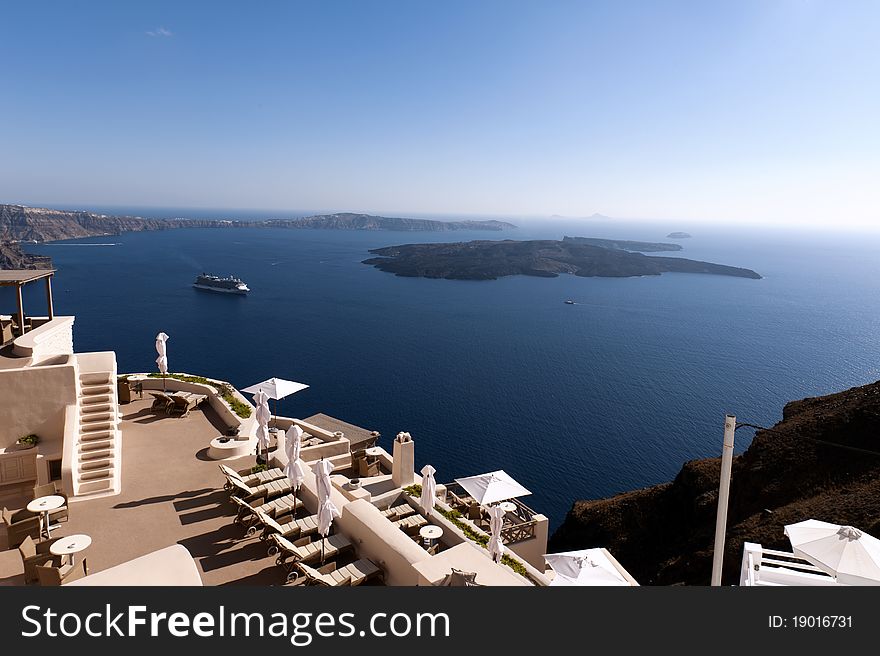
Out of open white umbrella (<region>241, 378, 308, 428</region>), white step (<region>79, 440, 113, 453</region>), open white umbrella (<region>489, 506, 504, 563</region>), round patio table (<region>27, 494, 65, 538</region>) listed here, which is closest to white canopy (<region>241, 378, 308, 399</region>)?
open white umbrella (<region>241, 378, 308, 428</region>)

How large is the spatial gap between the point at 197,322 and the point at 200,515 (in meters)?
78.0

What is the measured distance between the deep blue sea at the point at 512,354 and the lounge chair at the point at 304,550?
31587mm

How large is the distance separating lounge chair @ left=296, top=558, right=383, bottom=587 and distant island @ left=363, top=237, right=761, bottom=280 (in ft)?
458

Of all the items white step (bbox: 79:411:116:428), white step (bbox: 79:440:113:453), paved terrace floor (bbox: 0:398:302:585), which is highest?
white step (bbox: 79:411:116:428)

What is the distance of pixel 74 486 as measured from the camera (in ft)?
39.8

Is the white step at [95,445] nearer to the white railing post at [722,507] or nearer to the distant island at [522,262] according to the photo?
the white railing post at [722,507]

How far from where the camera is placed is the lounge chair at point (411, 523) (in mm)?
12031

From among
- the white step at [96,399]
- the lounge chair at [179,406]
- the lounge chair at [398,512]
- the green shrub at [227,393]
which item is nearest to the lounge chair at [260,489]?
the lounge chair at [398,512]

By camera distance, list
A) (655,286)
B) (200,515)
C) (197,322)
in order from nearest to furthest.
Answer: (200,515)
(197,322)
(655,286)

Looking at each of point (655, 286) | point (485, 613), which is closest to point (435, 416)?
point (485, 613)

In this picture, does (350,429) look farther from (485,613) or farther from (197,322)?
(197,322)

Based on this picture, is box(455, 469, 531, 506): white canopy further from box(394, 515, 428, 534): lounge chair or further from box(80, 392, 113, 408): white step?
box(80, 392, 113, 408): white step

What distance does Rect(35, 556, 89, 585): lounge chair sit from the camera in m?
8.51

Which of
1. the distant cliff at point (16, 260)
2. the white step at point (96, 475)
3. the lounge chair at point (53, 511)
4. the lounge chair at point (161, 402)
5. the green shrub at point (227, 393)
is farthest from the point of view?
the distant cliff at point (16, 260)
